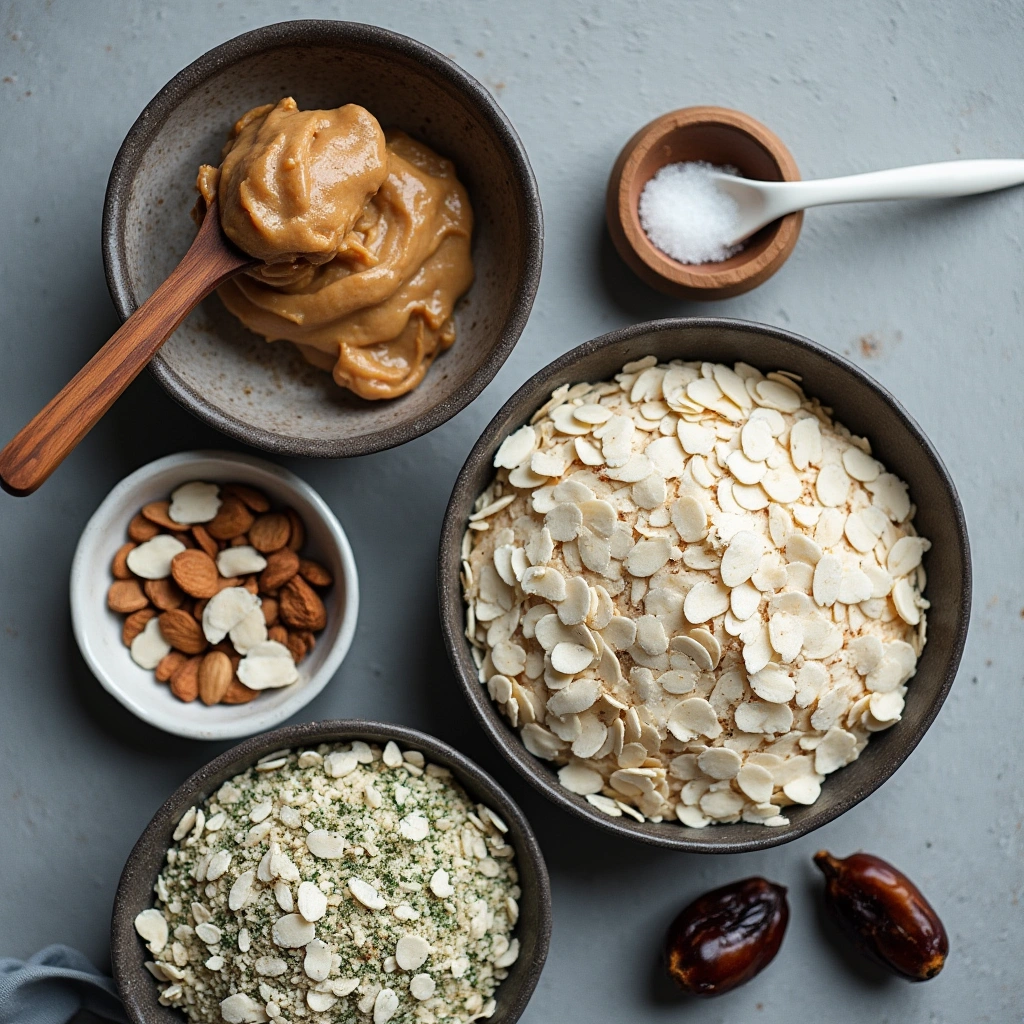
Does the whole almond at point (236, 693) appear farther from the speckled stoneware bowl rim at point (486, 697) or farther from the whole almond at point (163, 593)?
the speckled stoneware bowl rim at point (486, 697)

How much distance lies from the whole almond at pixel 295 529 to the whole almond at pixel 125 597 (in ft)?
0.65

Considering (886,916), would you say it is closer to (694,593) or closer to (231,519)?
(694,593)

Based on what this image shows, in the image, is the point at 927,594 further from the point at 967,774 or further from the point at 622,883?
the point at 622,883

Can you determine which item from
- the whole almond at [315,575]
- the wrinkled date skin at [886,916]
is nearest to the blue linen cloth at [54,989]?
the whole almond at [315,575]

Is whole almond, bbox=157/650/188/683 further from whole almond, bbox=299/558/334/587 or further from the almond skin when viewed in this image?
whole almond, bbox=299/558/334/587

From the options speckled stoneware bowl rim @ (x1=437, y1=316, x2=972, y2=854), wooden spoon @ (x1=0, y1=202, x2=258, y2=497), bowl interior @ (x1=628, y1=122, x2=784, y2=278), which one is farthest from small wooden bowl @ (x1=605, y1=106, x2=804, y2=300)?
wooden spoon @ (x1=0, y1=202, x2=258, y2=497)

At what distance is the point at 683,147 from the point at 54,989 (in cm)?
132

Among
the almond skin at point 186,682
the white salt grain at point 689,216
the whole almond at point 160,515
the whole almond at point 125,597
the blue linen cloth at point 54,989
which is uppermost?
the white salt grain at point 689,216

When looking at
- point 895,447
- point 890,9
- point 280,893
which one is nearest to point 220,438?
point 280,893

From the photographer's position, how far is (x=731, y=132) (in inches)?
48.6

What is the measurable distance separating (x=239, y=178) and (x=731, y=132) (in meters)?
0.61

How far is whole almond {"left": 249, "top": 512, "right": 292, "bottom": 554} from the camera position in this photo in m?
1.24

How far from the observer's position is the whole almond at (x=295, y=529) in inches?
49.1

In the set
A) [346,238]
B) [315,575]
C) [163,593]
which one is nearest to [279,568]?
[315,575]
